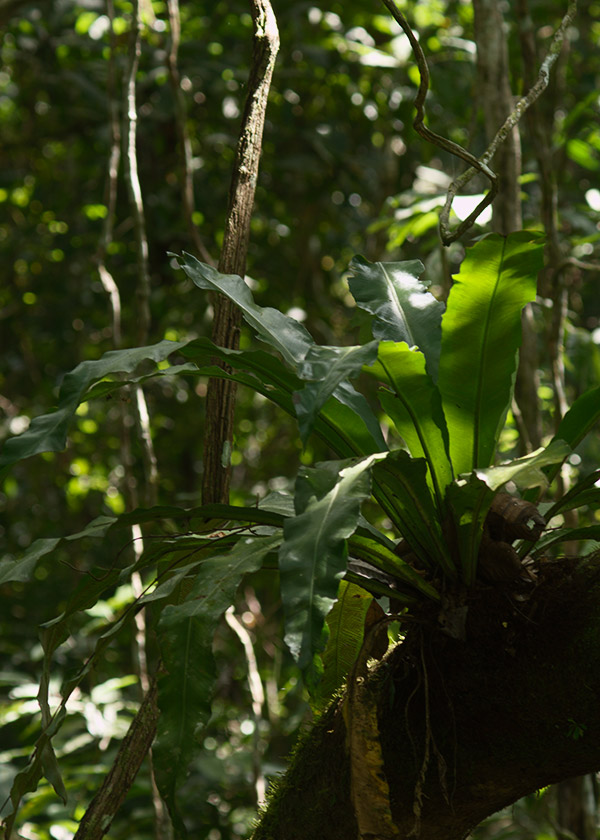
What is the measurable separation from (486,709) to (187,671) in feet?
0.98

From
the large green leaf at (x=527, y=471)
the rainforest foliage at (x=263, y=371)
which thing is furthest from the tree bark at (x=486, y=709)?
the large green leaf at (x=527, y=471)

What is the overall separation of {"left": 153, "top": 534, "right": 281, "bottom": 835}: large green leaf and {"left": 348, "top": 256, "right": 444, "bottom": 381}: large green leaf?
31cm

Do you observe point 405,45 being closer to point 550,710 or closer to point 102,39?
point 102,39

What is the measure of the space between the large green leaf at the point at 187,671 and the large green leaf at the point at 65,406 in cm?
19

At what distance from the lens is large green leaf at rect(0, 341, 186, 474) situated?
Answer: 0.81m

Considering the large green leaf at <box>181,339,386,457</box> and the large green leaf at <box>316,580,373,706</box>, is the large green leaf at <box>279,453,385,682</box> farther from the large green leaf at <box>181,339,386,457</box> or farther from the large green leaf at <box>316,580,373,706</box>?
the large green leaf at <box>316,580,373,706</box>

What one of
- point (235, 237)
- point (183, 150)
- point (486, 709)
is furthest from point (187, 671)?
point (183, 150)

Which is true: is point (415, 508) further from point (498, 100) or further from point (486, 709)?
Result: point (498, 100)

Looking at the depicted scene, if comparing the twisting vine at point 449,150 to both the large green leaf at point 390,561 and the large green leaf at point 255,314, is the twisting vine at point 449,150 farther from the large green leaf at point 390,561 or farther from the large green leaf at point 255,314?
the large green leaf at point 390,561

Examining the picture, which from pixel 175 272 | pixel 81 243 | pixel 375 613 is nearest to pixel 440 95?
pixel 175 272

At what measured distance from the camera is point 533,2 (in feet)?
10.0

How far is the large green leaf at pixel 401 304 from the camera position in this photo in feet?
3.18

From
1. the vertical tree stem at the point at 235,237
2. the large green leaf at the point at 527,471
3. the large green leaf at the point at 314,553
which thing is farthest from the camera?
the vertical tree stem at the point at 235,237

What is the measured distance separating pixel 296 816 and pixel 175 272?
258cm
